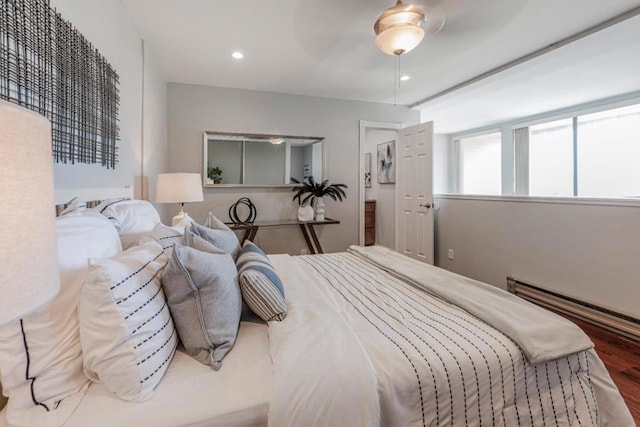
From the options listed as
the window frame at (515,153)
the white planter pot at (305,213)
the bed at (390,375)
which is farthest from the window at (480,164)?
the bed at (390,375)

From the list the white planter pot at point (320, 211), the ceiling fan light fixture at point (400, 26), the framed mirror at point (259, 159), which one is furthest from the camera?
the white planter pot at point (320, 211)

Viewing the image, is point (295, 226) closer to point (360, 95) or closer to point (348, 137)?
point (348, 137)

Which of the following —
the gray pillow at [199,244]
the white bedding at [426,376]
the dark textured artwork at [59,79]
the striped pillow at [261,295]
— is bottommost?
the white bedding at [426,376]

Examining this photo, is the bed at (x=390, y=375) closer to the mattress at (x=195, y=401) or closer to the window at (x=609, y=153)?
the mattress at (x=195, y=401)

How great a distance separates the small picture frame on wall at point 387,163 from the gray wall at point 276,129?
1.59 ft

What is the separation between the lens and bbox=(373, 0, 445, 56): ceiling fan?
1804mm

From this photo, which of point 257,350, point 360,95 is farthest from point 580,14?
point 257,350

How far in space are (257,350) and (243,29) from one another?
241 cm

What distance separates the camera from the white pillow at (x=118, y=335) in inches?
30.8

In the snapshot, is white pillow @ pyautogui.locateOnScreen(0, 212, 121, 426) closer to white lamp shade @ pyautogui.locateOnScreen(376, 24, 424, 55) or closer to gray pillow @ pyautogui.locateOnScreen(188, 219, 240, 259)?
gray pillow @ pyautogui.locateOnScreen(188, 219, 240, 259)

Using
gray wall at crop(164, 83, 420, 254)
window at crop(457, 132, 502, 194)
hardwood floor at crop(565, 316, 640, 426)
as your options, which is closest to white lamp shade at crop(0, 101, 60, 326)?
hardwood floor at crop(565, 316, 640, 426)

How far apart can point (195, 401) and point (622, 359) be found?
264 cm

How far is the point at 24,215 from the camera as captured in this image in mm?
417

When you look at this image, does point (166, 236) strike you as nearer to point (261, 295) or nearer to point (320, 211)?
point (261, 295)
